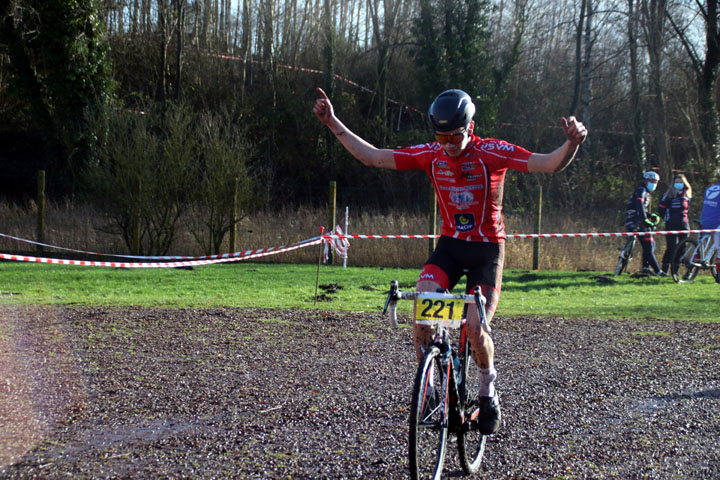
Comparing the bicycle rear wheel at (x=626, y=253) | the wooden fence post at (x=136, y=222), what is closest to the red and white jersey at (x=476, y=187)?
the bicycle rear wheel at (x=626, y=253)

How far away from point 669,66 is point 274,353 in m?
32.9

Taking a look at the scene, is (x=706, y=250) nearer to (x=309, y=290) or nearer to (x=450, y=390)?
(x=309, y=290)

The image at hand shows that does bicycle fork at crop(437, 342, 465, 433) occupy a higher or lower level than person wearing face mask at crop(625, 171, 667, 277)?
lower

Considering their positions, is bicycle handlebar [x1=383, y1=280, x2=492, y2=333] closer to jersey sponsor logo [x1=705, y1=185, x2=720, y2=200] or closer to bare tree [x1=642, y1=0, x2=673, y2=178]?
jersey sponsor logo [x1=705, y1=185, x2=720, y2=200]

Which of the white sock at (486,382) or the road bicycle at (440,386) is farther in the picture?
the white sock at (486,382)

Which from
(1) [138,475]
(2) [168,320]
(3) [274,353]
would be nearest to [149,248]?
(2) [168,320]

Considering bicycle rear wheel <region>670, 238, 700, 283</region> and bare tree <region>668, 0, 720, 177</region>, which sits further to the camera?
bare tree <region>668, 0, 720, 177</region>

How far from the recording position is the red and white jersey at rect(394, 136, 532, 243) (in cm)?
440

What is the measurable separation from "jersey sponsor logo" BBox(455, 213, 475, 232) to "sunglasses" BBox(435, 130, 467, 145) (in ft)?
Result: 1.48

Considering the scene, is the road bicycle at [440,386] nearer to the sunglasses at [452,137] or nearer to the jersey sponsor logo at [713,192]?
the sunglasses at [452,137]

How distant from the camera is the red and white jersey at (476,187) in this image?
4.40m

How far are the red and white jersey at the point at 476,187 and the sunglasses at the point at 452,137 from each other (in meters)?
0.17

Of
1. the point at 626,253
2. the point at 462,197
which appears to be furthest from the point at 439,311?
the point at 626,253

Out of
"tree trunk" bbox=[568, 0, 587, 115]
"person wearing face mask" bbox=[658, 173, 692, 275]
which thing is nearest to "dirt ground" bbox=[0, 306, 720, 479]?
"person wearing face mask" bbox=[658, 173, 692, 275]
